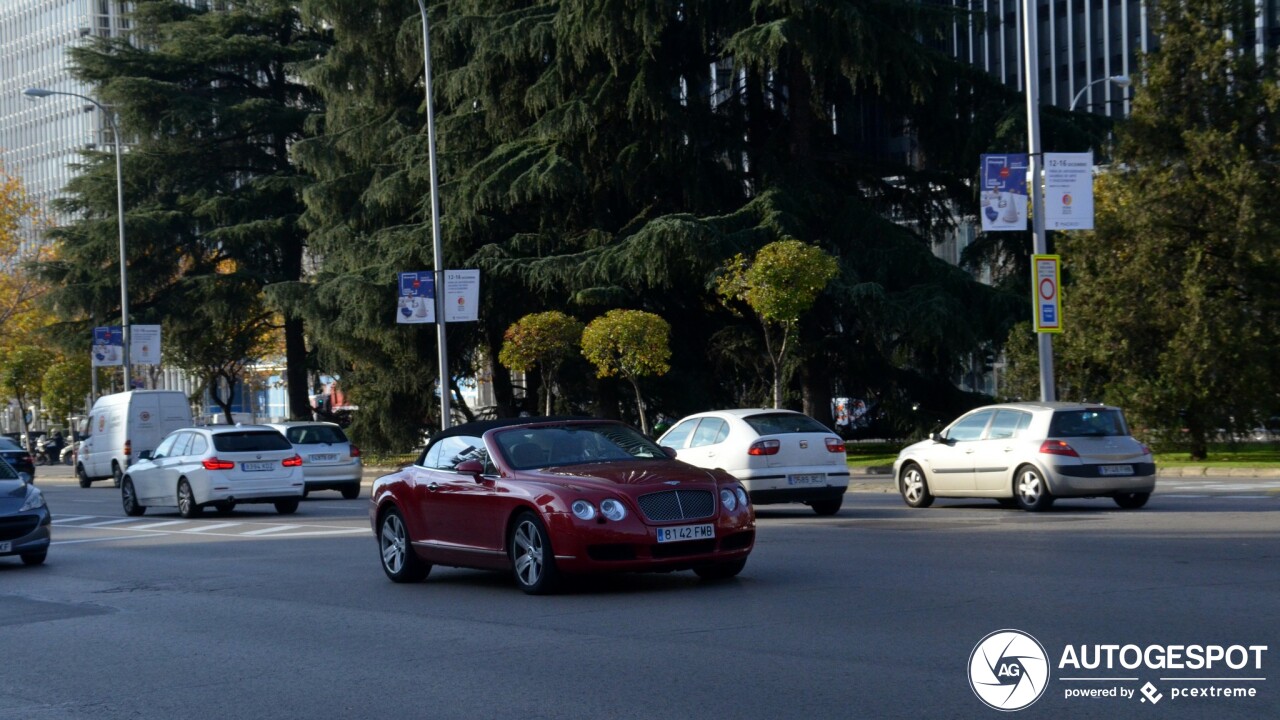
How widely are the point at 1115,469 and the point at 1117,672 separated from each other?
484 inches

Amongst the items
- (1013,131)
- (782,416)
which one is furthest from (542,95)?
(782,416)

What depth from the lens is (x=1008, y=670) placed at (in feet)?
27.2

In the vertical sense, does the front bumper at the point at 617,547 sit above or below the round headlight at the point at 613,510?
below

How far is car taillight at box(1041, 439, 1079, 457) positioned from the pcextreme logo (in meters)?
11.2

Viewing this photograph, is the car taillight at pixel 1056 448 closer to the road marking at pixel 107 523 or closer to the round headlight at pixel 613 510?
the round headlight at pixel 613 510

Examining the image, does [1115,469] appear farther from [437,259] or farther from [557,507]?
[437,259]

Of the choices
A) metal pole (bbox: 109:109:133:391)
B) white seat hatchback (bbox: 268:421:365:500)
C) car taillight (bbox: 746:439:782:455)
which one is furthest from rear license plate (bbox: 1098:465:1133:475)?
metal pole (bbox: 109:109:133:391)

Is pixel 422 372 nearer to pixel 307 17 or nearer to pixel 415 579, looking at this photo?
pixel 307 17

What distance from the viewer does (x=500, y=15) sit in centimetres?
4319

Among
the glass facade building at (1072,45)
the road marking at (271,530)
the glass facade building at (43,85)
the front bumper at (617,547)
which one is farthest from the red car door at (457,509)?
the glass facade building at (43,85)

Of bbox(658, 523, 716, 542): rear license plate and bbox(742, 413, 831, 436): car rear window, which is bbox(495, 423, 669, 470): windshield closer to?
bbox(658, 523, 716, 542): rear license plate

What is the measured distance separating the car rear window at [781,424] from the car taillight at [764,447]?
20 centimetres

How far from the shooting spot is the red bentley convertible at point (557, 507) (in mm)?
12320

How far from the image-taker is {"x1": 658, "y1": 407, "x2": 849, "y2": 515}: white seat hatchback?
21.0 metres
